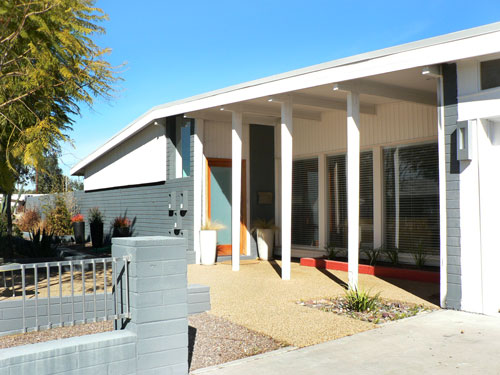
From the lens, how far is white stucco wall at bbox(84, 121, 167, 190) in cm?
1345

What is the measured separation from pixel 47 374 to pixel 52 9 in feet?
15.6

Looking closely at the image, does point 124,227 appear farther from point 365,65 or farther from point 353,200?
point 365,65

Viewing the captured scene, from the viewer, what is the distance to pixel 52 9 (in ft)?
21.6

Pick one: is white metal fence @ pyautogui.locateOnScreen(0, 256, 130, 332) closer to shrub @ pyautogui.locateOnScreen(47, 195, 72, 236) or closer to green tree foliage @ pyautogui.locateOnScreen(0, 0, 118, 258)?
green tree foliage @ pyautogui.locateOnScreen(0, 0, 118, 258)

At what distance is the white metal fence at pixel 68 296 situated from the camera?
167 inches

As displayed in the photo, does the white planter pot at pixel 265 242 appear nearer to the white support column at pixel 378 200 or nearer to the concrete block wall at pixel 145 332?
the white support column at pixel 378 200

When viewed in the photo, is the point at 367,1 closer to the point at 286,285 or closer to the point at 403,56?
the point at 403,56

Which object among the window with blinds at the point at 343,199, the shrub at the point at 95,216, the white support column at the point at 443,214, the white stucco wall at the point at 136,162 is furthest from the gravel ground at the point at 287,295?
the shrub at the point at 95,216

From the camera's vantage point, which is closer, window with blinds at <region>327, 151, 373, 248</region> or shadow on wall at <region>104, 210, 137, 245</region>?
window with blinds at <region>327, 151, 373, 248</region>

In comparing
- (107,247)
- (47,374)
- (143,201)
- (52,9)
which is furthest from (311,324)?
(107,247)

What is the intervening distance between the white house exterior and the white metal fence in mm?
3405

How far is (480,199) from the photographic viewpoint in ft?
20.9

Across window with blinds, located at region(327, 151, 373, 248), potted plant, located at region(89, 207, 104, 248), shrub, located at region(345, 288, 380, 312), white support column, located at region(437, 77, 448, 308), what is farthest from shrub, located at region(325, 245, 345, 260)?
potted plant, located at region(89, 207, 104, 248)

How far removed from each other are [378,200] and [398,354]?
6212 millimetres
